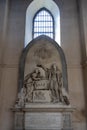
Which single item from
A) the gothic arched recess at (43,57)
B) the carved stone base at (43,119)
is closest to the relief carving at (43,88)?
the gothic arched recess at (43,57)

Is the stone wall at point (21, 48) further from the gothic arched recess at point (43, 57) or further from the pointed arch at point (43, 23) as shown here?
the pointed arch at point (43, 23)

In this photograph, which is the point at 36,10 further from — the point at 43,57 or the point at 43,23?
the point at 43,57

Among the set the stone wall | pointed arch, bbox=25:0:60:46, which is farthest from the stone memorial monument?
pointed arch, bbox=25:0:60:46

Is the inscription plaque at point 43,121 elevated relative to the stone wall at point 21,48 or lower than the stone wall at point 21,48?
lower

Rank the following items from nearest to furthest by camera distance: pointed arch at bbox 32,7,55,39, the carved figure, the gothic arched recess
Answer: the carved figure < the gothic arched recess < pointed arch at bbox 32,7,55,39

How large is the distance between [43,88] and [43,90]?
0.07m

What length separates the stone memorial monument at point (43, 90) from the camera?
5543mm

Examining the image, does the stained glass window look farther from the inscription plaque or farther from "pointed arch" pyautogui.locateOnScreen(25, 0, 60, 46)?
the inscription plaque

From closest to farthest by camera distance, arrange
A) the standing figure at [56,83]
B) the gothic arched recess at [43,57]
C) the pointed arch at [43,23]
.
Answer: the standing figure at [56,83] → the gothic arched recess at [43,57] → the pointed arch at [43,23]

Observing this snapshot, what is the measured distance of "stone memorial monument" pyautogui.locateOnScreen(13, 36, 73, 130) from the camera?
5.54 m

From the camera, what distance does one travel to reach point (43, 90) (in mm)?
5895

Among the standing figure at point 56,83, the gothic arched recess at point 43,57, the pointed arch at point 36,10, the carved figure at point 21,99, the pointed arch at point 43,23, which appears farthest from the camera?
the pointed arch at point 43,23

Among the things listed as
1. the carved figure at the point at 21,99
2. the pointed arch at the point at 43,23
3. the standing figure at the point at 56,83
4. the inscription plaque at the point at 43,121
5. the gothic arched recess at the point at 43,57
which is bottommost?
the inscription plaque at the point at 43,121

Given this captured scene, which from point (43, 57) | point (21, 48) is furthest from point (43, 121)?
point (21, 48)
